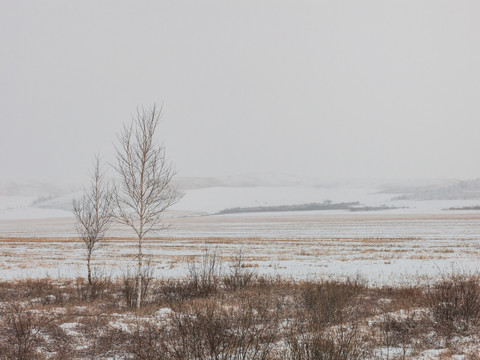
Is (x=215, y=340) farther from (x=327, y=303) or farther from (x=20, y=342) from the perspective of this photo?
(x=327, y=303)

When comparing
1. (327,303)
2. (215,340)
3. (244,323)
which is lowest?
(327,303)

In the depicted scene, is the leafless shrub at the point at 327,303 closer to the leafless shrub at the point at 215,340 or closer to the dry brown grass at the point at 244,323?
the dry brown grass at the point at 244,323

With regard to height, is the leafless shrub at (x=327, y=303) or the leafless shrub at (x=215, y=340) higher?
the leafless shrub at (x=215, y=340)

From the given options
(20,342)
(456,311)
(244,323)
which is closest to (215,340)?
(244,323)

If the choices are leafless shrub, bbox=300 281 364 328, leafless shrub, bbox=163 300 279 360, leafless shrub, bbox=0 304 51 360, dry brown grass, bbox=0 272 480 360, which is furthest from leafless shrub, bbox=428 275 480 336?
leafless shrub, bbox=0 304 51 360

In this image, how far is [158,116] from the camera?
12.6m

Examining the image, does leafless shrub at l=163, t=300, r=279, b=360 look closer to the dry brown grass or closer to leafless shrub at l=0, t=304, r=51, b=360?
the dry brown grass

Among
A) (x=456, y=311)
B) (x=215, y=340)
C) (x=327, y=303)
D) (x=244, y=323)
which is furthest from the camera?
(x=327, y=303)

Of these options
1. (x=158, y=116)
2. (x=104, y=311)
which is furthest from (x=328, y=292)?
(x=158, y=116)

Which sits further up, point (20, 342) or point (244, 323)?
point (244, 323)

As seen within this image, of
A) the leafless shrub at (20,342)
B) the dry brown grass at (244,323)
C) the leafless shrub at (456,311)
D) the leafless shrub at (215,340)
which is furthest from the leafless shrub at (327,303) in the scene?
the leafless shrub at (20,342)

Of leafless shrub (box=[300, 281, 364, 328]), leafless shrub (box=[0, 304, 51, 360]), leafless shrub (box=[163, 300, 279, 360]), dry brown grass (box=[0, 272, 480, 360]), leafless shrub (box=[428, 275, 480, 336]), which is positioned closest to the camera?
leafless shrub (box=[163, 300, 279, 360])

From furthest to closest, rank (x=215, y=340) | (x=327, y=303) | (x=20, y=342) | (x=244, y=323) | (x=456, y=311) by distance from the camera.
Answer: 1. (x=327, y=303)
2. (x=456, y=311)
3. (x=215, y=340)
4. (x=244, y=323)
5. (x=20, y=342)

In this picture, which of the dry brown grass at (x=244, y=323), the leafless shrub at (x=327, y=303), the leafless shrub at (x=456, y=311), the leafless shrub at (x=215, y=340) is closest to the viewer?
the leafless shrub at (x=215, y=340)
